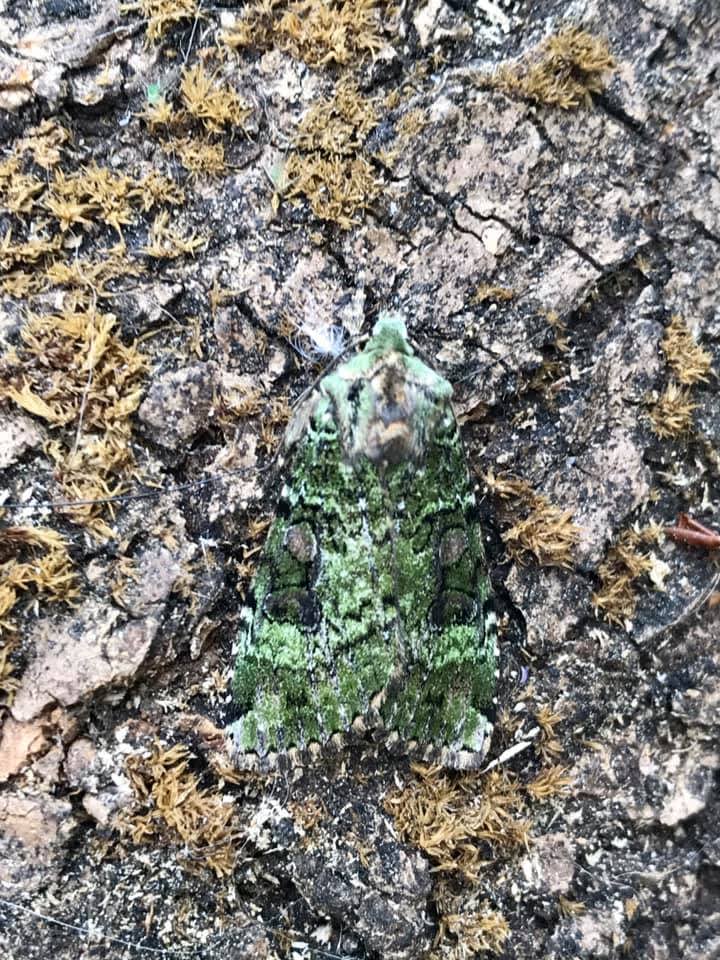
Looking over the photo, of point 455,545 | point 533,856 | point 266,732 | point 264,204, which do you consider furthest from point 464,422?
point 533,856

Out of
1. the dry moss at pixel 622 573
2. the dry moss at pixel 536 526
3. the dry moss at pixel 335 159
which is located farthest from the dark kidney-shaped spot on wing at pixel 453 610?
the dry moss at pixel 335 159

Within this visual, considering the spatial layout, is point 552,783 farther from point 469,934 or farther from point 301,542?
point 301,542

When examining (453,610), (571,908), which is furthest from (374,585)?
(571,908)

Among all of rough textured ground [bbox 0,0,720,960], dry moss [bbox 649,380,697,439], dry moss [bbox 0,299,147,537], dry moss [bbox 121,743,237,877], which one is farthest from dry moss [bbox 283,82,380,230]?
dry moss [bbox 121,743,237,877]

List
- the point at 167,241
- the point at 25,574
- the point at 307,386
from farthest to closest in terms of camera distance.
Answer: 1. the point at 307,386
2. the point at 167,241
3. the point at 25,574

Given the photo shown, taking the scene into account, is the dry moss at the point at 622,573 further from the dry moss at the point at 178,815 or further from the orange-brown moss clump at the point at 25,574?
the orange-brown moss clump at the point at 25,574

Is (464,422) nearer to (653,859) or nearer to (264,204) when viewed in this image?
(264,204)
